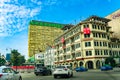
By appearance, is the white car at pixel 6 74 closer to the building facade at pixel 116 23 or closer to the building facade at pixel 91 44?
the building facade at pixel 91 44

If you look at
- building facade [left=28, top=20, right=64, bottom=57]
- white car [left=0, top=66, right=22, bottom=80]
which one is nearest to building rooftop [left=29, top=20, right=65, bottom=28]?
building facade [left=28, top=20, right=64, bottom=57]

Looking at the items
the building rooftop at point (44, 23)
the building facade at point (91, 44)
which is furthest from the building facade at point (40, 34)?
the building facade at point (91, 44)

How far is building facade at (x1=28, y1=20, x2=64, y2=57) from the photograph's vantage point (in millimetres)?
160250

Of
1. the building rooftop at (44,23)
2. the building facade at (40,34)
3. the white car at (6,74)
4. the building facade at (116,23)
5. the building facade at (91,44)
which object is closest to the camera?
the white car at (6,74)

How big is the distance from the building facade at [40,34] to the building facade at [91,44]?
8075 centimetres

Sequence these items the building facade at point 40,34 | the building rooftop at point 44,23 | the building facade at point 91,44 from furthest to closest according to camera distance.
A: the building rooftop at point 44,23
the building facade at point 40,34
the building facade at point 91,44

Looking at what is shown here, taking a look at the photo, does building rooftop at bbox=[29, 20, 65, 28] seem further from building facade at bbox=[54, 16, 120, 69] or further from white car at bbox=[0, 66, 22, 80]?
white car at bbox=[0, 66, 22, 80]

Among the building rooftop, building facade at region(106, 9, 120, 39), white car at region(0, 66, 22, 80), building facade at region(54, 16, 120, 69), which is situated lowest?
white car at region(0, 66, 22, 80)

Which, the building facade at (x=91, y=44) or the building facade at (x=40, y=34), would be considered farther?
the building facade at (x=40, y=34)

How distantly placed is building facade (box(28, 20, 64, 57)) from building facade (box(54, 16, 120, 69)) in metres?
80.8

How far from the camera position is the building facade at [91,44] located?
70.5 metres

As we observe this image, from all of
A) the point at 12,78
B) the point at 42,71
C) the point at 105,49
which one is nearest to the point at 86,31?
the point at 105,49

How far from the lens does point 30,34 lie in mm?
159125

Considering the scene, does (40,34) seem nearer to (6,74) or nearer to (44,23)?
(44,23)
